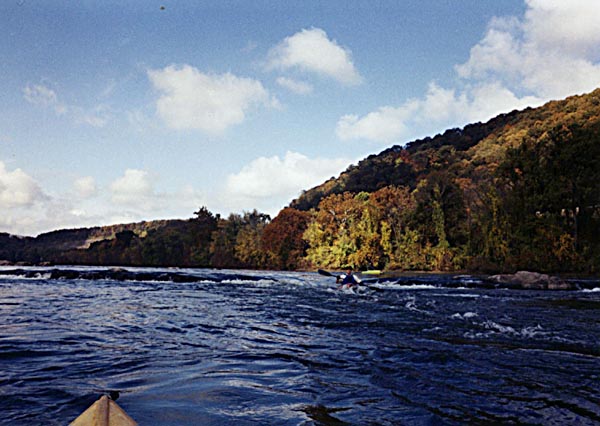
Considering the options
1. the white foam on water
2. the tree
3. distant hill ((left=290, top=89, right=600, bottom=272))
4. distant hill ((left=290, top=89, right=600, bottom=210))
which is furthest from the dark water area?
the tree

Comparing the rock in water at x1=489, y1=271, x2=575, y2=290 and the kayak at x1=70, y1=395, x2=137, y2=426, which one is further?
the rock in water at x1=489, y1=271, x2=575, y2=290

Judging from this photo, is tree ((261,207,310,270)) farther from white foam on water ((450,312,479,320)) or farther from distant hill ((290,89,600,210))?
white foam on water ((450,312,479,320))

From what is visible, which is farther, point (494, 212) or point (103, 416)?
point (494, 212)

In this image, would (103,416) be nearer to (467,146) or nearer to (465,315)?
(465,315)

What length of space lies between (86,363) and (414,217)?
52.0 m

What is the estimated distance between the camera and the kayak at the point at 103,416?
1471 mm

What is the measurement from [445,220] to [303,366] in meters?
48.9

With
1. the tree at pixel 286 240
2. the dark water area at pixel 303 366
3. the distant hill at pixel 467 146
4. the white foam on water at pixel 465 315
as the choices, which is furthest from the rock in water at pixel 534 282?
the tree at pixel 286 240

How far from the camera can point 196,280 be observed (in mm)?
31172

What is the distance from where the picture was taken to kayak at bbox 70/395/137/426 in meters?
1.47

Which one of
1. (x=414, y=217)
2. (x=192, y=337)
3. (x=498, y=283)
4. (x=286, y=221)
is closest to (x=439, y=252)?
(x=414, y=217)

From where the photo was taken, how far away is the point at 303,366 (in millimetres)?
6820

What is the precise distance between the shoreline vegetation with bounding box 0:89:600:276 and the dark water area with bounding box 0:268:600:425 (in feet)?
93.6

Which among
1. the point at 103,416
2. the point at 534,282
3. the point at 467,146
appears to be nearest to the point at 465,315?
the point at 103,416
